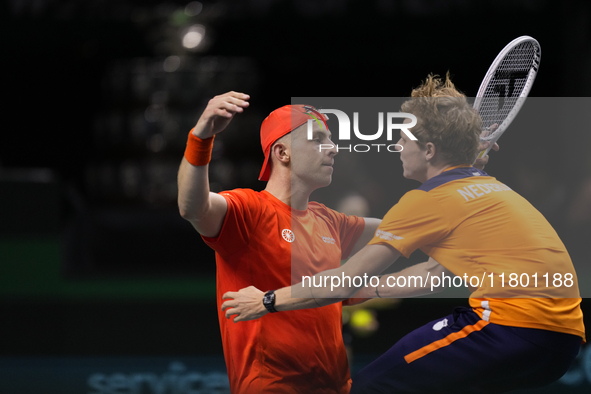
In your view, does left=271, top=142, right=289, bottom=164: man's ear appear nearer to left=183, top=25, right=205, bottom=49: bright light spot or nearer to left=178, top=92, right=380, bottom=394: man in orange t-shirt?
left=178, top=92, right=380, bottom=394: man in orange t-shirt

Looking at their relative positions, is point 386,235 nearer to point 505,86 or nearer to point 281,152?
point 281,152

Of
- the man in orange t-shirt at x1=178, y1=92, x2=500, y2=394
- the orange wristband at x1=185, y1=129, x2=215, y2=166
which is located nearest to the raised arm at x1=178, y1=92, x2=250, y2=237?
the orange wristband at x1=185, y1=129, x2=215, y2=166

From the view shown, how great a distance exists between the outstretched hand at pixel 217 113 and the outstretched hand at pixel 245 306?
0.56 meters

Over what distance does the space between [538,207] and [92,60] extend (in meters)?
5.63

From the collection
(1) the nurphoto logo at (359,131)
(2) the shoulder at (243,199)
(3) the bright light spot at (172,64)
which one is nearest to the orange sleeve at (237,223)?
(2) the shoulder at (243,199)

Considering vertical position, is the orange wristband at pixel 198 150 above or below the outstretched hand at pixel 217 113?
below

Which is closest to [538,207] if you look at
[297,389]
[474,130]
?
[474,130]

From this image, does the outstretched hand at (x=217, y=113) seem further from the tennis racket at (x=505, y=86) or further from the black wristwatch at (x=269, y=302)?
the tennis racket at (x=505, y=86)

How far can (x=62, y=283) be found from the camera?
164 inches

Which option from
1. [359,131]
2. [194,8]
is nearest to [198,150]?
[359,131]

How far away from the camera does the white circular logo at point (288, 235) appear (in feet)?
7.02

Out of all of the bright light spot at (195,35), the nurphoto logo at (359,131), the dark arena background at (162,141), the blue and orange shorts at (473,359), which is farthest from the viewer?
the bright light spot at (195,35)

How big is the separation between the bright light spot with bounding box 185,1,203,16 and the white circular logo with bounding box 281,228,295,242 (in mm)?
3902

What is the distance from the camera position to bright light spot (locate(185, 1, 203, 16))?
5480 millimetres
